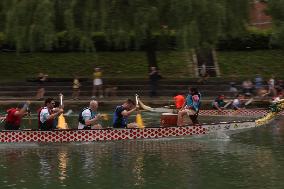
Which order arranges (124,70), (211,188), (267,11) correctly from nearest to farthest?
1. (211,188)
2. (267,11)
3. (124,70)

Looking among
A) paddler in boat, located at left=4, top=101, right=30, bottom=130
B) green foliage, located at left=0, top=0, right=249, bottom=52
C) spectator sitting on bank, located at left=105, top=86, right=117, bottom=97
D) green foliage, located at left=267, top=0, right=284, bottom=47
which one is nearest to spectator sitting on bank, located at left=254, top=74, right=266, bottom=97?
green foliage, located at left=267, top=0, right=284, bottom=47

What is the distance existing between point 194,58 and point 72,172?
108 feet

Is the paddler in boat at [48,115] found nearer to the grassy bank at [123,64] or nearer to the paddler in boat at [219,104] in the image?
the paddler in boat at [219,104]

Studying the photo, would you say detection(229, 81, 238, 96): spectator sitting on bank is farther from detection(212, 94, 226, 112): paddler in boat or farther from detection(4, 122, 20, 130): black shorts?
detection(4, 122, 20, 130): black shorts

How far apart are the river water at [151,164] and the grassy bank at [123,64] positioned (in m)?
23.0

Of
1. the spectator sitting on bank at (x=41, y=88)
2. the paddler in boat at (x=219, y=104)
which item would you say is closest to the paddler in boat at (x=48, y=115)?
the paddler in boat at (x=219, y=104)

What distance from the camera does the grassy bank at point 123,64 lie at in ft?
160

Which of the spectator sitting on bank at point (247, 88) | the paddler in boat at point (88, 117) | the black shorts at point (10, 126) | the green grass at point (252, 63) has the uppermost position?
the green grass at point (252, 63)

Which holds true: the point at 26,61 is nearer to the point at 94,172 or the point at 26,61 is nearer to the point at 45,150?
the point at 45,150

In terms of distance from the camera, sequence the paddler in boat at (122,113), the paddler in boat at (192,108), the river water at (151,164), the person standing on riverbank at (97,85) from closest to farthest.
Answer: the river water at (151,164)
the paddler in boat at (122,113)
the paddler in boat at (192,108)
the person standing on riverbank at (97,85)

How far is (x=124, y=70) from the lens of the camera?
162 feet

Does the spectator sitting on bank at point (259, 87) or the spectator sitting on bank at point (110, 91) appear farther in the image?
the spectator sitting on bank at point (110, 91)

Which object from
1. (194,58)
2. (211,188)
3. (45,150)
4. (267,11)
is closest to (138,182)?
(211,188)

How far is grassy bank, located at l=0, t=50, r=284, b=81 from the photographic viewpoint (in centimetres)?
4872
